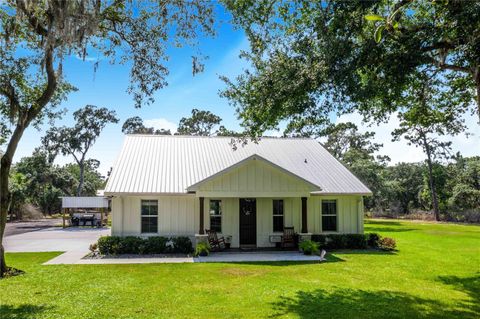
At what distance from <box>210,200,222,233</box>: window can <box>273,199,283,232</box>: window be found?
2615mm

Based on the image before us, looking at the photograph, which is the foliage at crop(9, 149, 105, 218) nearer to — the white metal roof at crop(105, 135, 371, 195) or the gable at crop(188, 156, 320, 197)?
the white metal roof at crop(105, 135, 371, 195)

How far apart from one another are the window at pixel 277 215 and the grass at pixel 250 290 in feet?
13.5

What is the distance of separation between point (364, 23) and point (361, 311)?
20.8 ft

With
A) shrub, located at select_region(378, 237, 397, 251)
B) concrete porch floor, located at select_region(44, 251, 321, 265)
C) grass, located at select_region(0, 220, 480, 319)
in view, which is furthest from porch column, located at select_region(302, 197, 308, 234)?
shrub, located at select_region(378, 237, 397, 251)

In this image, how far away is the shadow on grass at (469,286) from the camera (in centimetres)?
863

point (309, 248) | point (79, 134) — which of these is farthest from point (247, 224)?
point (79, 134)

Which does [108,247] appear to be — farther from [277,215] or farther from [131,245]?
[277,215]

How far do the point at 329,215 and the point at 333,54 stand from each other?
38.2ft

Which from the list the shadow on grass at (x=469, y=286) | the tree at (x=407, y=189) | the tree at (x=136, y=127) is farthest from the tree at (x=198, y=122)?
the shadow on grass at (x=469, y=286)

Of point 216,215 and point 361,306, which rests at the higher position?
point 216,215

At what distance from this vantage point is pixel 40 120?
13820mm

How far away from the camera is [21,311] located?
26.3ft

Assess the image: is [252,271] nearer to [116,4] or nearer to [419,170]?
[116,4]

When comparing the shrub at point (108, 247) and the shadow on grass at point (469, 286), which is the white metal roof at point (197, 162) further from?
the shadow on grass at point (469, 286)
